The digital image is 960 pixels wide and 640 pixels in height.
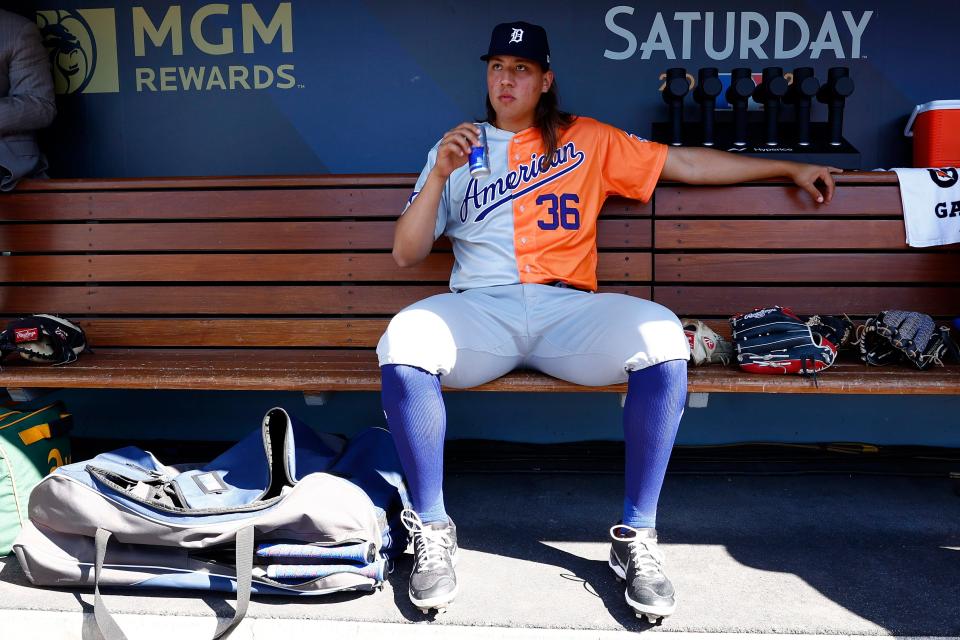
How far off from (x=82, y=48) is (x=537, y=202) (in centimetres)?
206

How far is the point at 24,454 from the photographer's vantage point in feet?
7.82

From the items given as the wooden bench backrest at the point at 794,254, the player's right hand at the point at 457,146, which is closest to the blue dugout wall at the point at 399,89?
the wooden bench backrest at the point at 794,254

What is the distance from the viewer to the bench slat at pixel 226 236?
9.14 ft

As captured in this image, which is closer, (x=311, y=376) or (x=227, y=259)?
(x=311, y=376)

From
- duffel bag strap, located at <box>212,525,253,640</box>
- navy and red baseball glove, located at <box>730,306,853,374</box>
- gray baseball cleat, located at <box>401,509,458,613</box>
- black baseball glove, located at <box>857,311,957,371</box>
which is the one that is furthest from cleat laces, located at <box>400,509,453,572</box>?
black baseball glove, located at <box>857,311,957,371</box>

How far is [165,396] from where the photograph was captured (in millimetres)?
3291

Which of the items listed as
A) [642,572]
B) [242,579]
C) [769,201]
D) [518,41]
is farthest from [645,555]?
[518,41]

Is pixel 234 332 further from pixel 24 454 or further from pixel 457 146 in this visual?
pixel 457 146

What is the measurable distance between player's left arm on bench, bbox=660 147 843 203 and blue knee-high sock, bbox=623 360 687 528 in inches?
33.8

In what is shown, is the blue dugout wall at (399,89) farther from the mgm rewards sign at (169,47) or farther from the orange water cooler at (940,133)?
the orange water cooler at (940,133)

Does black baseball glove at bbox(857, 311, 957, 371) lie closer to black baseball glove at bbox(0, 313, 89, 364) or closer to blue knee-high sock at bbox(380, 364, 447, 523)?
blue knee-high sock at bbox(380, 364, 447, 523)

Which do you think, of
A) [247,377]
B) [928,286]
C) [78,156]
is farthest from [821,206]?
[78,156]

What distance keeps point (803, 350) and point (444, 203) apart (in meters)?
1.12

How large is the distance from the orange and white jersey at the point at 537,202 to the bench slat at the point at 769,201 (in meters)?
0.20
